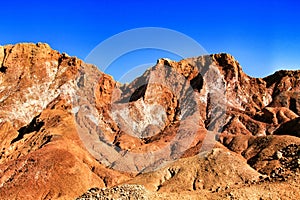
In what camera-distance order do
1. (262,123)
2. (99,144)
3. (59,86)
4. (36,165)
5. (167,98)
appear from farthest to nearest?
(167,98)
(59,86)
(262,123)
(99,144)
(36,165)

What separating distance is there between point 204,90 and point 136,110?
33937 mm

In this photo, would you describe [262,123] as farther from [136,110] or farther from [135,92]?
[135,92]

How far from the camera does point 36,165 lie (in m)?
83.2

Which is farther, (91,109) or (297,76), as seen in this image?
(297,76)

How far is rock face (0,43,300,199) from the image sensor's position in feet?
190

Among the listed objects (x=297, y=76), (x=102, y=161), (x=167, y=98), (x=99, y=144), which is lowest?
(x=102, y=161)

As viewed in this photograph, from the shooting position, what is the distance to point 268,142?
89.4 meters

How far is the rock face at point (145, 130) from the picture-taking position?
57.9 metres

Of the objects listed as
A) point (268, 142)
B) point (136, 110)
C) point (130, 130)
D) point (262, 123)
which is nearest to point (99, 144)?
point (130, 130)

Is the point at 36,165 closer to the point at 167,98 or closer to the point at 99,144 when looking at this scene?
the point at 99,144

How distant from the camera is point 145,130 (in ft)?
481

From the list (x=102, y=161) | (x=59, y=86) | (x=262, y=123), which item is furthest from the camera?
(x=59, y=86)

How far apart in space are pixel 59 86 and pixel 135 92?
148ft

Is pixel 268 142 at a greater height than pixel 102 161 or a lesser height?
greater
